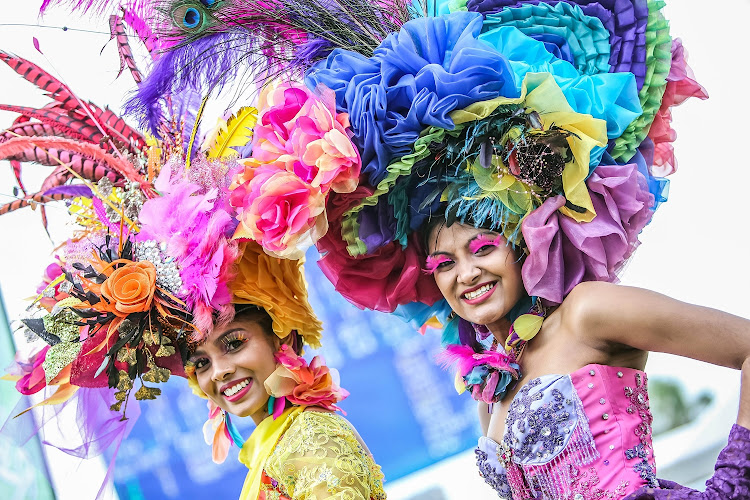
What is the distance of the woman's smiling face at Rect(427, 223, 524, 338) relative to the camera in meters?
2.17

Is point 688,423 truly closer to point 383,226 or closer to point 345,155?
point 383,226

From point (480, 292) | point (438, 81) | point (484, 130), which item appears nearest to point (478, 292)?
point (480, 292)

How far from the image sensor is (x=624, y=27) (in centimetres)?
218

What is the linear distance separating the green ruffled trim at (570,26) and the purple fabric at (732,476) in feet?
3.40

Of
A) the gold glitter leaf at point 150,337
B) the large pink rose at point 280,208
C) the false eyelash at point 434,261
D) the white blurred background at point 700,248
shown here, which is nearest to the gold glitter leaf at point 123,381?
the gold glitter leaf at point 150,337

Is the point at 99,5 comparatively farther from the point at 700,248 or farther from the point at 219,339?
the point at 700,248

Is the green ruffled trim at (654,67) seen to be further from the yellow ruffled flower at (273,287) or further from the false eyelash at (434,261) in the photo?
the yellow ruffled flower at (273,287)

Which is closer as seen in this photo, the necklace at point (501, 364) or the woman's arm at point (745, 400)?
the woman's arm at point (745, 400)

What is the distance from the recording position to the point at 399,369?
4.33 metres

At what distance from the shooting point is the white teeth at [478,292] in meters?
2.18

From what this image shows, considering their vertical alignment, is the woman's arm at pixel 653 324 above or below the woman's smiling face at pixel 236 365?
above

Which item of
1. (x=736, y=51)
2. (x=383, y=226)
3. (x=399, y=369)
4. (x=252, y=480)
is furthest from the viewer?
(x=736, y=51)

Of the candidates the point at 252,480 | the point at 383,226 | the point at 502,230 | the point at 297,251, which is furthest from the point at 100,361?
the point at 502,230

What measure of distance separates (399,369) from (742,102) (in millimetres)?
2724
